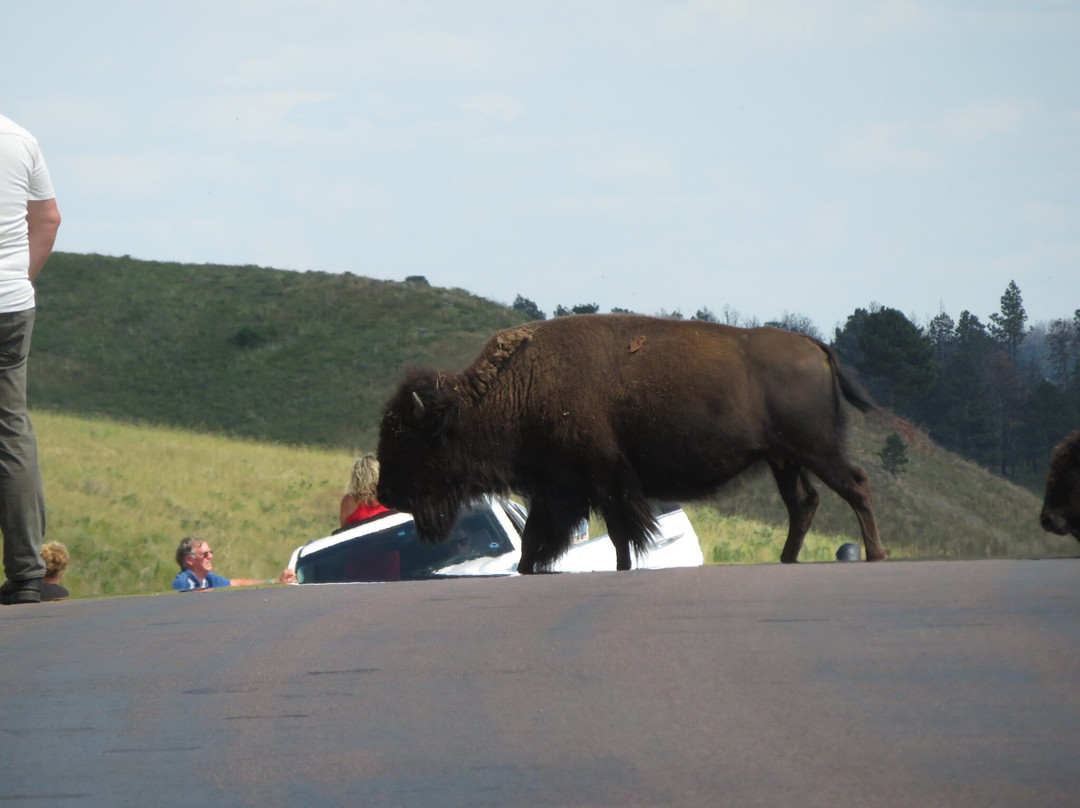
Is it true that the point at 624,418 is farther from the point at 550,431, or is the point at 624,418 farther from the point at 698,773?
the point at 698,773

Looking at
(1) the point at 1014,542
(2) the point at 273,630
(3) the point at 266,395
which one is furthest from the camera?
(3) the point at 266,395

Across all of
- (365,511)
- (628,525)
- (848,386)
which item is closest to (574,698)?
(628,525)

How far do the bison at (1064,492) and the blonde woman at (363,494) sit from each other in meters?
4.71

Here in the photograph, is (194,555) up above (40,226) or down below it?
below

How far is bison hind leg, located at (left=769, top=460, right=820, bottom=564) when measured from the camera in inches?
378

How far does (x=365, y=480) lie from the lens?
1055 centimetres

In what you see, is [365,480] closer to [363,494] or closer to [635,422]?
[363,494]

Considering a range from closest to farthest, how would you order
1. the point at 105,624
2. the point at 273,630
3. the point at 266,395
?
the point at 273,630
the point at 105,624
the point at 266,395

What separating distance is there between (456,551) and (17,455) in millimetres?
4203

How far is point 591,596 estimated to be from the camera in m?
6.04

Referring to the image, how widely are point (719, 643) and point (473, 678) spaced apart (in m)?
0.88

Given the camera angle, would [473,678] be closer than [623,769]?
No

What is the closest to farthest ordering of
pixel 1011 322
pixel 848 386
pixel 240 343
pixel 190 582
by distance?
pixel 848 386 → pixel 190 582 → pixel 240 343 → pixel 1011 322

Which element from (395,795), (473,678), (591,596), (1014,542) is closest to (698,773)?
(395,795)
